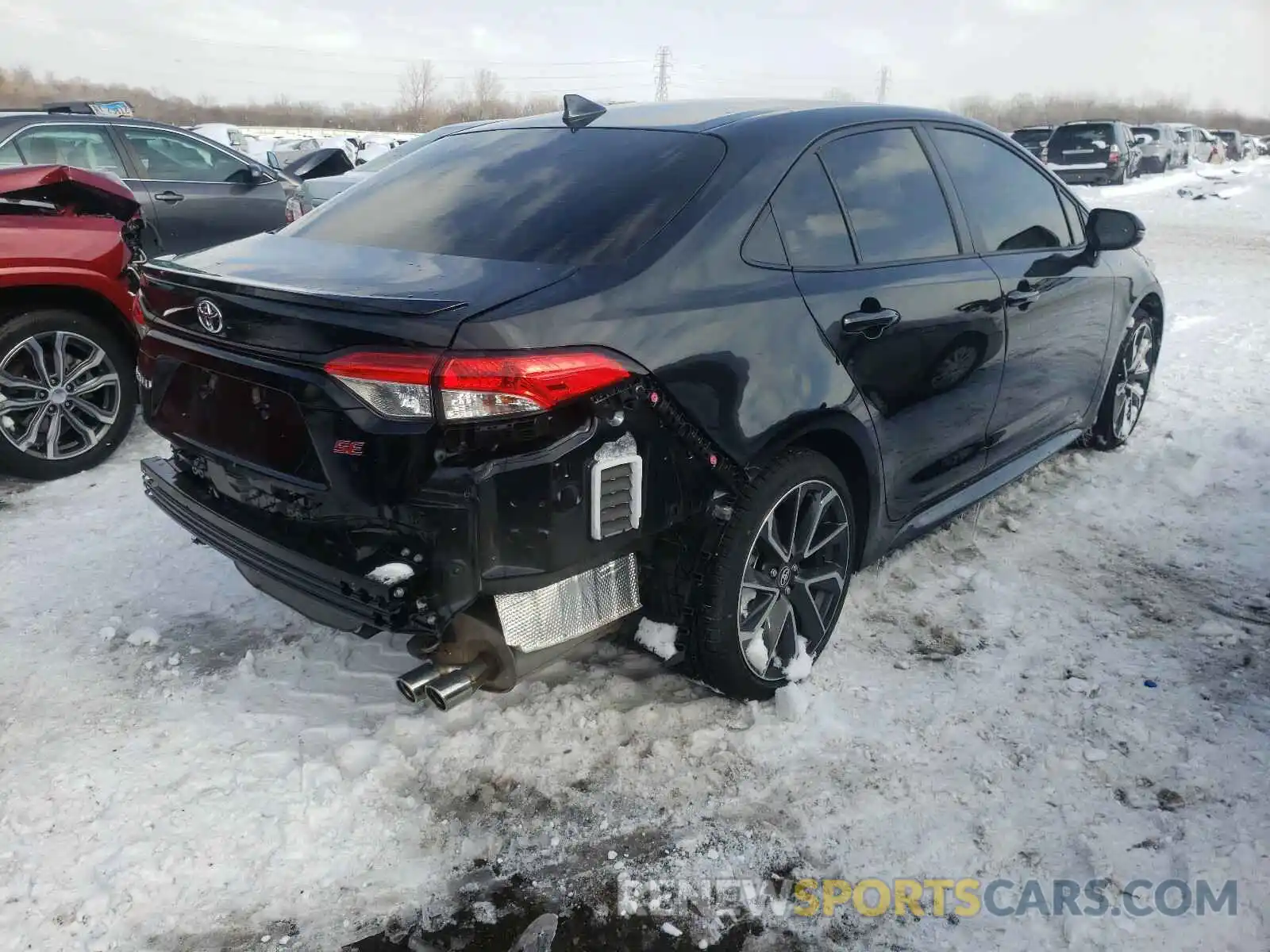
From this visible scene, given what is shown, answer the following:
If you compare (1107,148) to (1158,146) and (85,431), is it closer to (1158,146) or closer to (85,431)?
(1158,146)

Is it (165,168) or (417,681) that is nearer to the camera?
(417,681)

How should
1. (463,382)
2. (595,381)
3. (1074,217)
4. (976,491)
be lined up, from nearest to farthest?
1. (463,382)
2. (595,381)
3. (976,491)
4. (1074,217)

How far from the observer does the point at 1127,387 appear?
498 centimetres

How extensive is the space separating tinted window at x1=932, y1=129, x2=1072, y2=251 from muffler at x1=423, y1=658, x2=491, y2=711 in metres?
2.41

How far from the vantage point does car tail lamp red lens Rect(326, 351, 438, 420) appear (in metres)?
2.02

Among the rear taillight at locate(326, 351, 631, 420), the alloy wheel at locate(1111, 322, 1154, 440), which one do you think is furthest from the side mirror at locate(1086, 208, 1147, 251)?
the rear taillight at locate(326, 351, 631, 420)

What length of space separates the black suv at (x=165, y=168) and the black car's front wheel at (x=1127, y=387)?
226 inches

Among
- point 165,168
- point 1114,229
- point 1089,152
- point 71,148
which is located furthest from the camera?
point 1089,152

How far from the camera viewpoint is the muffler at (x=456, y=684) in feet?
7.55

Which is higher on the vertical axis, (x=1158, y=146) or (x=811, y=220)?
(x=811, y=220)

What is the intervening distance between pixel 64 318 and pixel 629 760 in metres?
3.60

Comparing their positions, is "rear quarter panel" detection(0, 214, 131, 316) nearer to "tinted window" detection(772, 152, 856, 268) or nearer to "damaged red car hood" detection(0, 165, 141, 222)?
"damaged red car hood" detection(0, 165, 141, 222)

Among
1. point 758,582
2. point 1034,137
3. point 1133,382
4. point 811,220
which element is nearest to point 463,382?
point 758,582

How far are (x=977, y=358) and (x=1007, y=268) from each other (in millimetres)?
436
